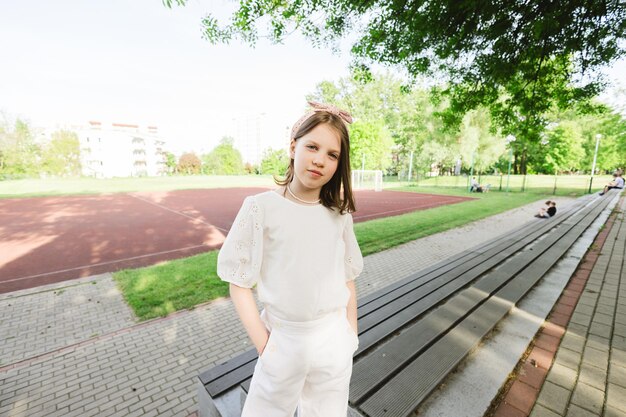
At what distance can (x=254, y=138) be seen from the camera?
99688 mm

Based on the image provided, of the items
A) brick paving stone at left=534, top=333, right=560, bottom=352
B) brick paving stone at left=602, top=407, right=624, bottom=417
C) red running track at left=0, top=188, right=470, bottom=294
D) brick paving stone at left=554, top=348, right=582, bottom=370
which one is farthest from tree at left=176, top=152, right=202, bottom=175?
brick paving stone at left=602, top=407, right=624, bottom=417

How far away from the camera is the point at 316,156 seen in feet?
4.25

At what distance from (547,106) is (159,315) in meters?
9.47

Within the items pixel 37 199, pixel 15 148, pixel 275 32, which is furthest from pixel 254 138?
pixel 275 32

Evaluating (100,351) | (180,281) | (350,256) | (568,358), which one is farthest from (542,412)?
(180,281)

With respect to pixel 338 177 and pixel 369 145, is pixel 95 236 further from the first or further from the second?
pixel 369 145

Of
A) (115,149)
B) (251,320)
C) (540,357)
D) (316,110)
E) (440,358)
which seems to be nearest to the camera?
(251,320)

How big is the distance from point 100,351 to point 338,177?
12.8 ft

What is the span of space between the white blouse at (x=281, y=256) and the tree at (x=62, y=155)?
6488 centimetres

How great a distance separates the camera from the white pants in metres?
1.27

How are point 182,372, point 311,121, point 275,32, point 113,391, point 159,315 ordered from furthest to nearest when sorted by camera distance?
point 275,32 → point 159,315 → point 182,372 → point 113,391 → point 311,121

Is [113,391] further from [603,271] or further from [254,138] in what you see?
[254,138]

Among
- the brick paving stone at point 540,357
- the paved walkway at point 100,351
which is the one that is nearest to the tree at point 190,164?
the paved walkway at point 100,351

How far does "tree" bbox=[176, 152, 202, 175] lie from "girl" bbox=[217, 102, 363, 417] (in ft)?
271
